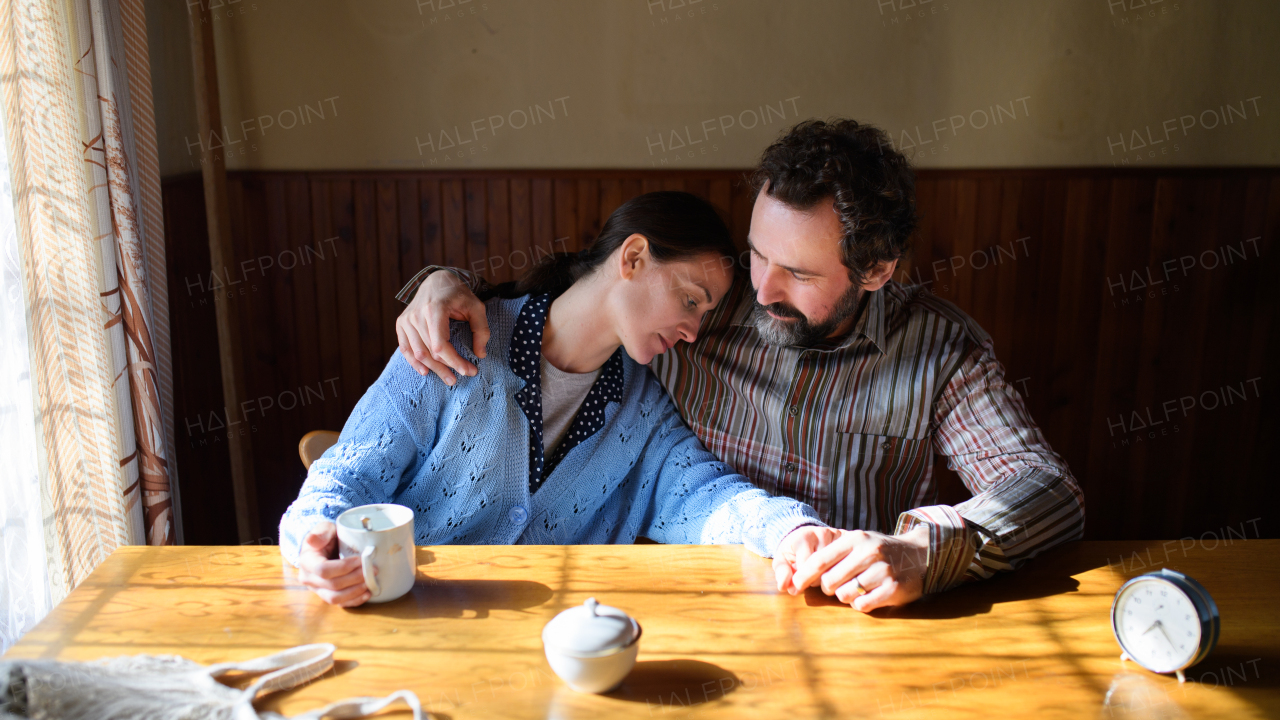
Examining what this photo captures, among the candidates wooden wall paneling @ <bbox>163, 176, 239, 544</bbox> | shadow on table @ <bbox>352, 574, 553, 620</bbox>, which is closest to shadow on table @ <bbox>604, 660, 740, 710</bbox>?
shadow on table @ <bbox>352, 574, 553, 620</bbox>

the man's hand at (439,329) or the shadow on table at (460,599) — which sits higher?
the man's hand at (439,329)

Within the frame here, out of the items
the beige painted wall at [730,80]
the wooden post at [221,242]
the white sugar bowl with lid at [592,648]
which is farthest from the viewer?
the beige painted wall at [730,80]

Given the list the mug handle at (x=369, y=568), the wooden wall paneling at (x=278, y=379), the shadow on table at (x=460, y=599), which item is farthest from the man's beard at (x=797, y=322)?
the wooden wall paneling at (x=278, y=379)

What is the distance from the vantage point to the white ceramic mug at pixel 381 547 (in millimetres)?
1103

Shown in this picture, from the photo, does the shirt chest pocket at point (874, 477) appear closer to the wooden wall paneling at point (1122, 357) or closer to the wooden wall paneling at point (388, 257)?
the wooden wall paneling at point (1122, 357)

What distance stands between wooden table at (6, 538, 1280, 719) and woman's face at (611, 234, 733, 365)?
441mm

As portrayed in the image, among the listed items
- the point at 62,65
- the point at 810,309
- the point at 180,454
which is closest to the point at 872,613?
the point at 810,309

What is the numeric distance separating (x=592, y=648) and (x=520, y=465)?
675mm

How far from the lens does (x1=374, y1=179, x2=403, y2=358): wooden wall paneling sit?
2.86 m

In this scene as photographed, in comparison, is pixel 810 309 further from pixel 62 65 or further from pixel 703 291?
pixel 62 65

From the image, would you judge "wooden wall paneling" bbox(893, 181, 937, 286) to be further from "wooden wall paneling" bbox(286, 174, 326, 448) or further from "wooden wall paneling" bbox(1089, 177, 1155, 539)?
"wooden wall paneling" bbox(286, 174, 326, 448)

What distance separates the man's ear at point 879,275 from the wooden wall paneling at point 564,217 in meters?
1.46

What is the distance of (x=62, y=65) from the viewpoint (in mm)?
1657

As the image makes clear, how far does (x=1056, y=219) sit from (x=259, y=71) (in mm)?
2751
